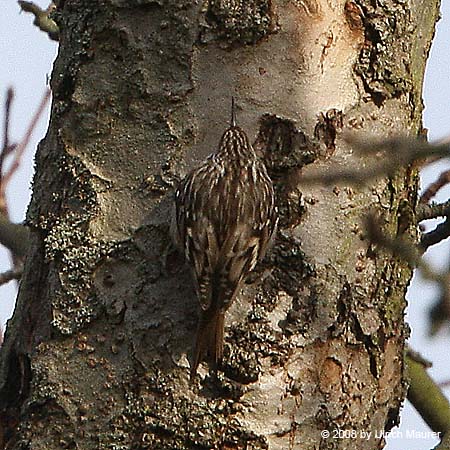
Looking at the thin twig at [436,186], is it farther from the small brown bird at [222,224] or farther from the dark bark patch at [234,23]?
the dark bark patch at [234,23]

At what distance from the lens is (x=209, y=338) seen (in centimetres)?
225

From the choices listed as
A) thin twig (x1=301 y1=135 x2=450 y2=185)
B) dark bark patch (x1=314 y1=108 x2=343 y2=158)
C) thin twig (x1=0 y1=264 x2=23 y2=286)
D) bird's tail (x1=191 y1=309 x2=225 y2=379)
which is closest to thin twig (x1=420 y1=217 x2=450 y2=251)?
dark bark patch (x1=314 y1=108 x2=343 y2=158)

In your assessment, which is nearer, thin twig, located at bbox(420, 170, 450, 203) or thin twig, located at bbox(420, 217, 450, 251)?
thin twig, located at bbox(420, 217, 450, 251)

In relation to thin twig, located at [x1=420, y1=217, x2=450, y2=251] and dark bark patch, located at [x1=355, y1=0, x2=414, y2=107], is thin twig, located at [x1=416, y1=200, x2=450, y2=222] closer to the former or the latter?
thin twig, located at [x1=420, y1=217, x2=450, y2=251]

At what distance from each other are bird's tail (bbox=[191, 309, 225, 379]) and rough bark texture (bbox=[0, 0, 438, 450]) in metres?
0.03

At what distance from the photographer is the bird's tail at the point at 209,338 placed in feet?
7.43

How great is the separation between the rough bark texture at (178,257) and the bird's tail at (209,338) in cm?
3

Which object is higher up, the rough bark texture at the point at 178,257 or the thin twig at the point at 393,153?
the rough bark texture at the point at 178,257

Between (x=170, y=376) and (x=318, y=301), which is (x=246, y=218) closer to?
(x=318, y=301)

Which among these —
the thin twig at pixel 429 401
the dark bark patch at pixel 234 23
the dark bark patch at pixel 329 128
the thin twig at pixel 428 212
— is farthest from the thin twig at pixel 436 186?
the dark bark patch at pixel 234 23

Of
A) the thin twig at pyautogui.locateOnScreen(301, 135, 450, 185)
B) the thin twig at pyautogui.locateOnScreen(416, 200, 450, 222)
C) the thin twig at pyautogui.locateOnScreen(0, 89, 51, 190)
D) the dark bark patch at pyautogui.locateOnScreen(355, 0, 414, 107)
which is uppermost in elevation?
the thin twig at pyautogui.locateOnScreen(0, 89, 51, 190)

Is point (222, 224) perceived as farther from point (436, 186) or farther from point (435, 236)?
point (436, 186)

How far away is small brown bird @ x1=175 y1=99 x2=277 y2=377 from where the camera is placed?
2.31 m

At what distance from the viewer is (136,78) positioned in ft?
→ 8.27
